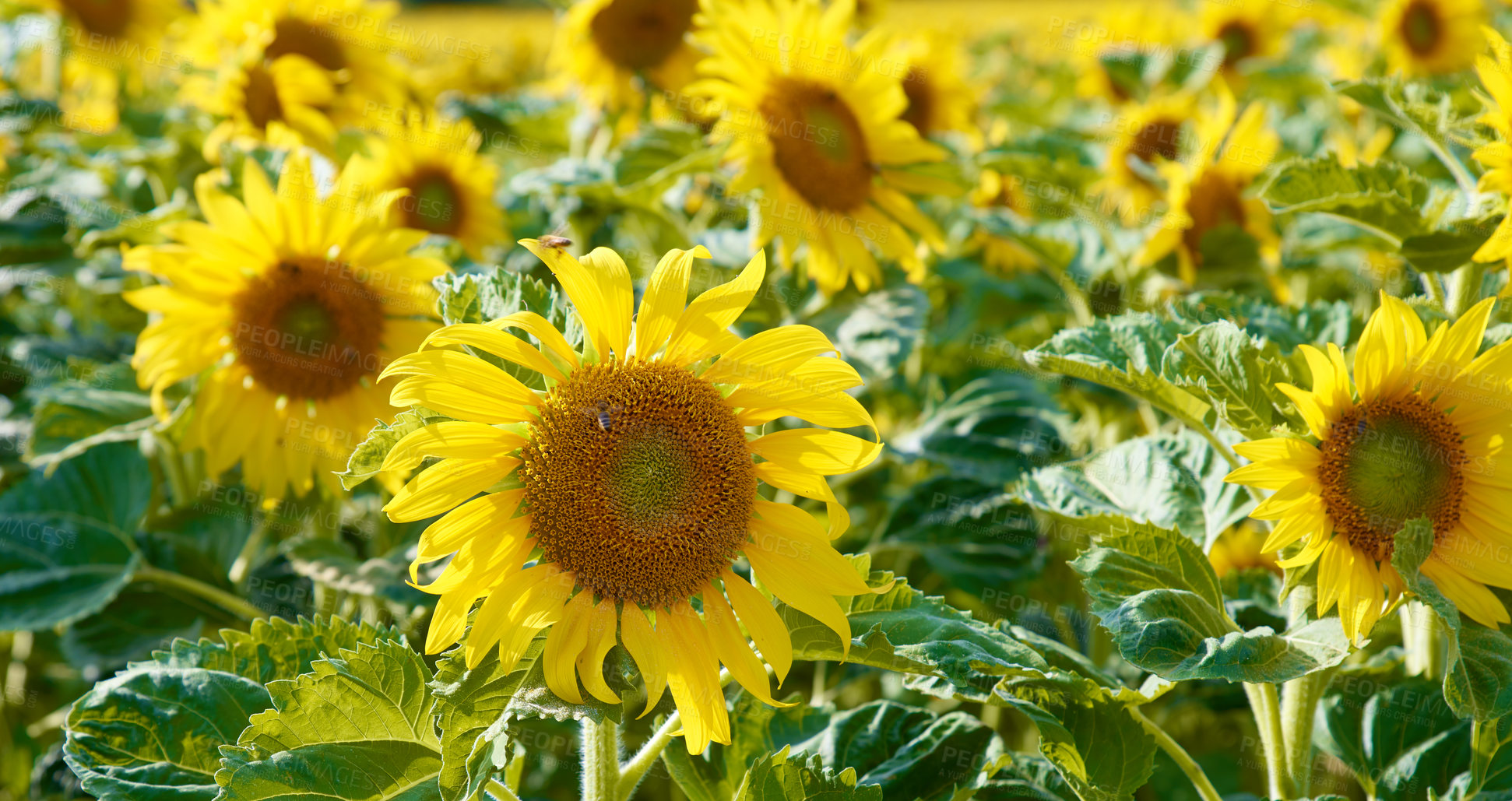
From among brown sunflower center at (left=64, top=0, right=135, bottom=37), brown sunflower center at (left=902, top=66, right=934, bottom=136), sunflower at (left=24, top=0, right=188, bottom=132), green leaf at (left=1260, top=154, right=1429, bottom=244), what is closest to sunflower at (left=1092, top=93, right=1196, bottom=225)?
brown sunflower center at (left=902, top=66, right=934, bottom=136)

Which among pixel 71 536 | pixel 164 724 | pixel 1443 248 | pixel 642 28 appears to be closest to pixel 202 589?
pixel 71 536

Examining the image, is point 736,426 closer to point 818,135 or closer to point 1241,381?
point 1241,381

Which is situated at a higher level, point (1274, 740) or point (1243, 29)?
point (1243, 29)

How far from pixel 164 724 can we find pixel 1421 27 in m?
4.69

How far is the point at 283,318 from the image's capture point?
2.24m

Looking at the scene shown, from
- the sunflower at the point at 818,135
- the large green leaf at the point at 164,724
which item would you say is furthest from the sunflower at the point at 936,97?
the large green leaf at the point at 164,724

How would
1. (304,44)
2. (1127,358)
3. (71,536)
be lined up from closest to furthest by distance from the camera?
(1127,358) → (71,536) → (304,44)

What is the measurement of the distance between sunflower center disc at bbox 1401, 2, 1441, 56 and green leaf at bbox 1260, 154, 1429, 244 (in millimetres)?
2801

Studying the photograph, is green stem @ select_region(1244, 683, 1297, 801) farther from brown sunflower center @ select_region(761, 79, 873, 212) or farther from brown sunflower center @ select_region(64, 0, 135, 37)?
brown sunflower center @ select_region(64, 0, 135, 37)

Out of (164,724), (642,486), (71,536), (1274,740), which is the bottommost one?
(71,536)

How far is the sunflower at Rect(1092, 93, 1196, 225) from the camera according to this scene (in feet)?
11.7

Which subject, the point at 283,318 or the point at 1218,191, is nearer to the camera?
the point at 283,318

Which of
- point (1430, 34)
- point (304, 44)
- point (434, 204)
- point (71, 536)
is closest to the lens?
point (71, 536)

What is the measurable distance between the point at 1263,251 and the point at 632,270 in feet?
5.72
